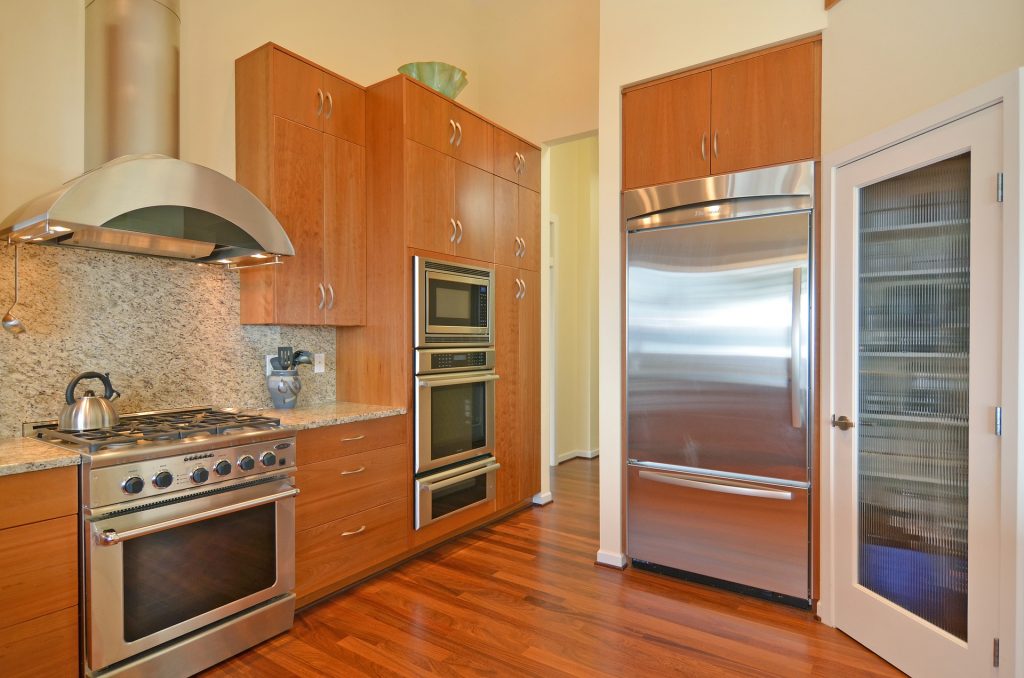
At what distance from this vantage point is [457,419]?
3.47 meters

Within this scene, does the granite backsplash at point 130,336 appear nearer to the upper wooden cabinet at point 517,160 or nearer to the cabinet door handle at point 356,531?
the cabinet door handle at point 356,531

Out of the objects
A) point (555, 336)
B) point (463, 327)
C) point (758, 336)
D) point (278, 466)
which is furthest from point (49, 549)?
point (555, 336)

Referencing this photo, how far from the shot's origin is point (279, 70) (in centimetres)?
276

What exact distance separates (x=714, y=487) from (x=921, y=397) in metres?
1.00

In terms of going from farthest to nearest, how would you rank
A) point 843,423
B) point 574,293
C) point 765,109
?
point 574,293 < point 765,109 < point 843,423

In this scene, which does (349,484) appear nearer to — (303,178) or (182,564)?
(182,564)

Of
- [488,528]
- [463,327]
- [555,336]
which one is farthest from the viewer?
[555,336]

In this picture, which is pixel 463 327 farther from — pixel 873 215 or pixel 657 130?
pixel 873 215

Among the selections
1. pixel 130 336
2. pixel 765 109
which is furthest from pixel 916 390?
pixel 130 336

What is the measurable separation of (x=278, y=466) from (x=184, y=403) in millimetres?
737

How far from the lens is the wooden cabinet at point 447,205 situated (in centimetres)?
317

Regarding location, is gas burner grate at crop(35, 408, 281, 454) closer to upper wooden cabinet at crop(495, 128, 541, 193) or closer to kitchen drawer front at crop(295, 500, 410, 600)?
kitchen drawer front at crop(295, 500, 410, 600)

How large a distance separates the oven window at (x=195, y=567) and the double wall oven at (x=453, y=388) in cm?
97

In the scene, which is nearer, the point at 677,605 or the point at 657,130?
the point at 677,605
